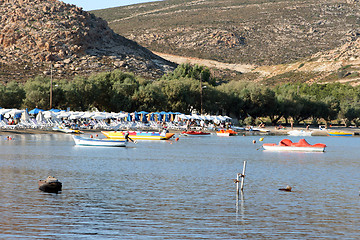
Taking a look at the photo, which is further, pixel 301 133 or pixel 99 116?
pixel 301 133

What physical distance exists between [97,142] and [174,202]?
33.8 metres

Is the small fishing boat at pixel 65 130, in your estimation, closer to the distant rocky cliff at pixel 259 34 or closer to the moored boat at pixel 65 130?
the moored boat at pixel 65 130

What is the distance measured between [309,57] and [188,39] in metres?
40.9

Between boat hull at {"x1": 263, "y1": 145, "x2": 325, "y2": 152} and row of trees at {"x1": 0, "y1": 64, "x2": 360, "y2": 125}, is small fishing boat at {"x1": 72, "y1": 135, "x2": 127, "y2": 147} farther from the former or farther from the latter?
row of trees at {"x1": 0, "y1": 64, "x2": 360, "y2": 125}

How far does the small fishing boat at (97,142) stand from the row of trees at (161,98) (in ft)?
105

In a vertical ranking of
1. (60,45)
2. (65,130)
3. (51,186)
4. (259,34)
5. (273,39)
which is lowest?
(51,186)

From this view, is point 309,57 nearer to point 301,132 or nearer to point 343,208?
point 301,132

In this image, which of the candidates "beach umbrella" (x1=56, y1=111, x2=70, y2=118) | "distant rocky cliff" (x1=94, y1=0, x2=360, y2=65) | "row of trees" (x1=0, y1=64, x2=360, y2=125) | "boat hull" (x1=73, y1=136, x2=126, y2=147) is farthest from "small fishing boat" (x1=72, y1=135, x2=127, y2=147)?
"distant rocky cliff" (x1=94, y1=0, x2=360, y2=65)

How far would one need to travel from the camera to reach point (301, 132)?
84438 mm

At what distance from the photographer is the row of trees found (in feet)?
286

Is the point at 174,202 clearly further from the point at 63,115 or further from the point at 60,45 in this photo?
the point at 60,45

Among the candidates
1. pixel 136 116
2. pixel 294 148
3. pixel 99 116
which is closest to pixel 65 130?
pixel 99 116

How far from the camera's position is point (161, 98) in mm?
94875

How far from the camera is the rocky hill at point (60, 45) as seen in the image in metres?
131
